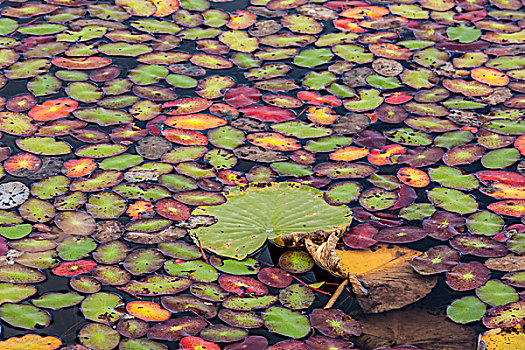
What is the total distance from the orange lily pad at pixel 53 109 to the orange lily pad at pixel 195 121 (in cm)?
53

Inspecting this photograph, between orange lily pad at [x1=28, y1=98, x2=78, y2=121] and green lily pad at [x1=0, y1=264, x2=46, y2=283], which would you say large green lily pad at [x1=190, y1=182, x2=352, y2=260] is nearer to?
green lily pad at [x1=0, y1=264, x2=46, y2=283]

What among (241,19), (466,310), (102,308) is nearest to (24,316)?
(102,308)

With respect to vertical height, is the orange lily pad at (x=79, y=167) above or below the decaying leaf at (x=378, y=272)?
above

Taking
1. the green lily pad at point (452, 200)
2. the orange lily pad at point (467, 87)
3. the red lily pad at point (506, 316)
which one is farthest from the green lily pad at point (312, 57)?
the red lily pad at point (506, 316)

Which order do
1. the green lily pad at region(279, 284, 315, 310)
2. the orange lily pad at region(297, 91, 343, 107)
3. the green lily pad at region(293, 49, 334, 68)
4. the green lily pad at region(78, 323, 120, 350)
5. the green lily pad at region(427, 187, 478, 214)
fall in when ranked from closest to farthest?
the green lily pad at region(78, 323, 120, 350) → the green lily pad at region(279, 284, 315, 310) → the green lily pad at region(427, 187, 478, 214) → the orange lily pad at region(297, 91, 343, 107) → the green lily pad at region(293, 49, 334, 68)

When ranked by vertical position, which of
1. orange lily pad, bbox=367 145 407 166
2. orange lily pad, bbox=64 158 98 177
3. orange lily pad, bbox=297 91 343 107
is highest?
orange lily pad, bbox=297 91 343 107

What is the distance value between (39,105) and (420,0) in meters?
2.61

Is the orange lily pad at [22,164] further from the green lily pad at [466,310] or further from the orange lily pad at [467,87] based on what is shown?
the orange lily pad at [467,87]

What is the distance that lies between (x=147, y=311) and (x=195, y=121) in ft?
4.24

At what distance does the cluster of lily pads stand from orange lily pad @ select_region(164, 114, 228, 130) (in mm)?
14

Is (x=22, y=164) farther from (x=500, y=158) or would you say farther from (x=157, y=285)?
(x=500, y=158)

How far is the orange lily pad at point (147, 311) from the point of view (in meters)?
2.71

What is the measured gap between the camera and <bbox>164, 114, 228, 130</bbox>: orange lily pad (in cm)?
373

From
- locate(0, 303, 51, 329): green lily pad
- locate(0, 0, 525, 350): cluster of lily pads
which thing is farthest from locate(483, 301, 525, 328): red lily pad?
locate(0, 303, 51, 329): green lily pad
